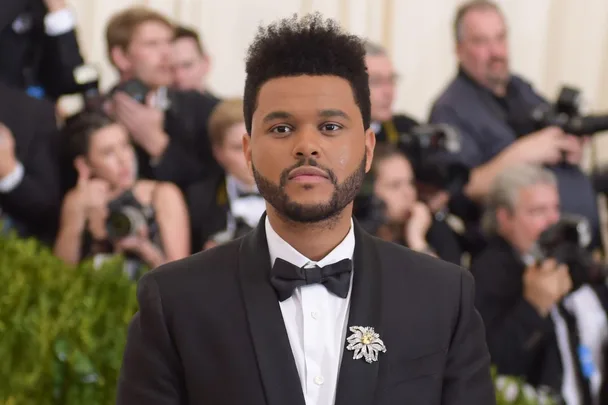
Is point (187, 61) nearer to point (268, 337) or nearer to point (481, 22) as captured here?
point (481, 22)

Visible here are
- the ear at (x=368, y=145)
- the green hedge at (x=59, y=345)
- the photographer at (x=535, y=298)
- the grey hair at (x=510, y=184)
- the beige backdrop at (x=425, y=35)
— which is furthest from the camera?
the beige backdrop at (x=425, y=35)

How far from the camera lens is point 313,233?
127cm

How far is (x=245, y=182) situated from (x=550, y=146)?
1438 millimetres

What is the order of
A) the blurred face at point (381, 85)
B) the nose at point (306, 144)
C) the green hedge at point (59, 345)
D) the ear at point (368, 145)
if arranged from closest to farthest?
1. the nose at point (306, 144)
2. the ear at point (368, 145)
3. the green hedge at point (59, 345)
4. the blurred face at point (381, 85)

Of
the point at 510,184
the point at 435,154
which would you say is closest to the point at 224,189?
the point at 435,154

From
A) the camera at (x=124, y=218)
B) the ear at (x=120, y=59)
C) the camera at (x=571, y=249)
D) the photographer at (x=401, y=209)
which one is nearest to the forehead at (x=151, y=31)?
the ear at (x=120, y=59)

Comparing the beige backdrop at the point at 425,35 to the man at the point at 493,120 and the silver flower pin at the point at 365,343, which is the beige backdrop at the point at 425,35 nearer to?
the man at the point at 493,120

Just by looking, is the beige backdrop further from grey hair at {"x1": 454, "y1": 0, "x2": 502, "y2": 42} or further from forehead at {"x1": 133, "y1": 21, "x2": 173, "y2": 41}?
forehead at {"x1": 133, "y1": 21, "x2": 173, "y2": 41}

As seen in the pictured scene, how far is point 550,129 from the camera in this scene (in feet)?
14.5

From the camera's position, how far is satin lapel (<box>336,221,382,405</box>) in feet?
3.99

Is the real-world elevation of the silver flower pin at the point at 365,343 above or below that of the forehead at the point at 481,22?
below

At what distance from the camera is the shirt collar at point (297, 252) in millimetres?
1286

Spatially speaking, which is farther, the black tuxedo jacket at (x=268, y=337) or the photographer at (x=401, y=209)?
the photographer at (x=401, y=209)

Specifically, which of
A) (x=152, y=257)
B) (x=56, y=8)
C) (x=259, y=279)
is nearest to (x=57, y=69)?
(x=56, y=8)
